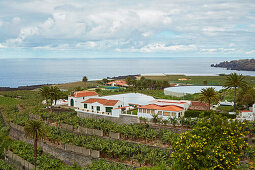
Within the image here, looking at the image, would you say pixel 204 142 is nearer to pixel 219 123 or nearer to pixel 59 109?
pixel 219 123

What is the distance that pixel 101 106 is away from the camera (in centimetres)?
4522

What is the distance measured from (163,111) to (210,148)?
18.4 metres

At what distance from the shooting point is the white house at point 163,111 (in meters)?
38.4

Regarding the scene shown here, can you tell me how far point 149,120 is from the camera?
39.3m

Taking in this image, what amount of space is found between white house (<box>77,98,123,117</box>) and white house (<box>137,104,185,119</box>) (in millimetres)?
4964

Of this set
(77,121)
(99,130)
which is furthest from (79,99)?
(99,130)

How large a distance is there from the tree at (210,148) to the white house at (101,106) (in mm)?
22305

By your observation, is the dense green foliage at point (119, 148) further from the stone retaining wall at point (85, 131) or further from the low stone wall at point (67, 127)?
the low stone wall at point (67, 127)

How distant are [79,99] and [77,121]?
30.5 feet

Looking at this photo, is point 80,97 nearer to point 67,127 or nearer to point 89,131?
point 67,127

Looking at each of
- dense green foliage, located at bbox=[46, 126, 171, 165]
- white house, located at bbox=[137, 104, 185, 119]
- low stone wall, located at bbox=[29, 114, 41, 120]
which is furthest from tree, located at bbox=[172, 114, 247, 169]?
low stone wall, located at bbox=[29, 114, 41, 120]

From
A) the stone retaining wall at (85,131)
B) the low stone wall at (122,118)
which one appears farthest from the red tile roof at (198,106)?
the stone retaining wall at (85,131)

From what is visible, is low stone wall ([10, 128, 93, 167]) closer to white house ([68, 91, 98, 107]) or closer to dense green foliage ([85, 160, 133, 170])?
dense green foliage ([85, 160, 133, 170])

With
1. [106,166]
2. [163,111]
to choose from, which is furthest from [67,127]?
[163,111]
